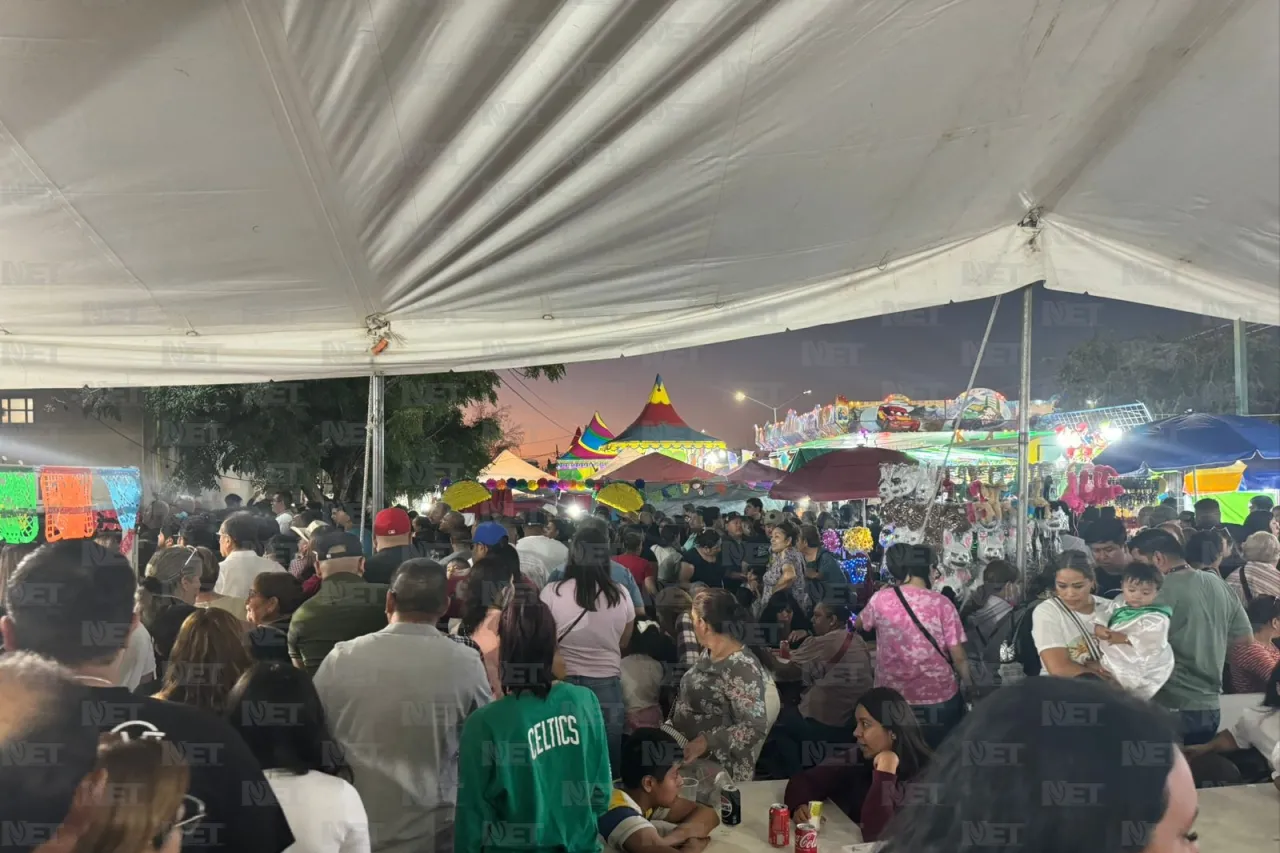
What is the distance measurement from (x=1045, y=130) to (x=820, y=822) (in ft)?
8.55

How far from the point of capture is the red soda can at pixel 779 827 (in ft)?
8.95

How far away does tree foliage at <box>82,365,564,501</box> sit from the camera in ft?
45.0

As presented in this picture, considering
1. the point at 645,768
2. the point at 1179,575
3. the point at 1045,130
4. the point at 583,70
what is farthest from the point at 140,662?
the point at 1179,575

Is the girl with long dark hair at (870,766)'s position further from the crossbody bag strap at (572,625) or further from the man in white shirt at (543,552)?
the man in white shirt at (543,552)

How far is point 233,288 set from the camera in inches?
109

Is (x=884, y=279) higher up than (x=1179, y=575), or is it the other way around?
(x=884, y=279)

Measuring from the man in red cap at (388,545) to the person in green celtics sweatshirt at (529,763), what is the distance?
210 centimetres

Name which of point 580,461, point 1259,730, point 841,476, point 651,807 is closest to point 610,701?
point 651,807

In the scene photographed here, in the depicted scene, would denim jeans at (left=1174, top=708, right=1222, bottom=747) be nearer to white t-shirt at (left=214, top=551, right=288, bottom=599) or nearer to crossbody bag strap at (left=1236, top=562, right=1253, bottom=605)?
crossbody bag strap at (left=1236, top=562, right=1253, bottom=605)

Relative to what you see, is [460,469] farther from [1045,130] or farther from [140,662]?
[1045,130]

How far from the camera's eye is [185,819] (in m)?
1.38

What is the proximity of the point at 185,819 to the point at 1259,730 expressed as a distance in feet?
15.4

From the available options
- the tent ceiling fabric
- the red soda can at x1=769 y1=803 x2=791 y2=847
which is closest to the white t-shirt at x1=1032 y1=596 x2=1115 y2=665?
the tent ceiling fabric

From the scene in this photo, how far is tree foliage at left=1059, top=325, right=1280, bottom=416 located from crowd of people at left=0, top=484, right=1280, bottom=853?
901 inches
